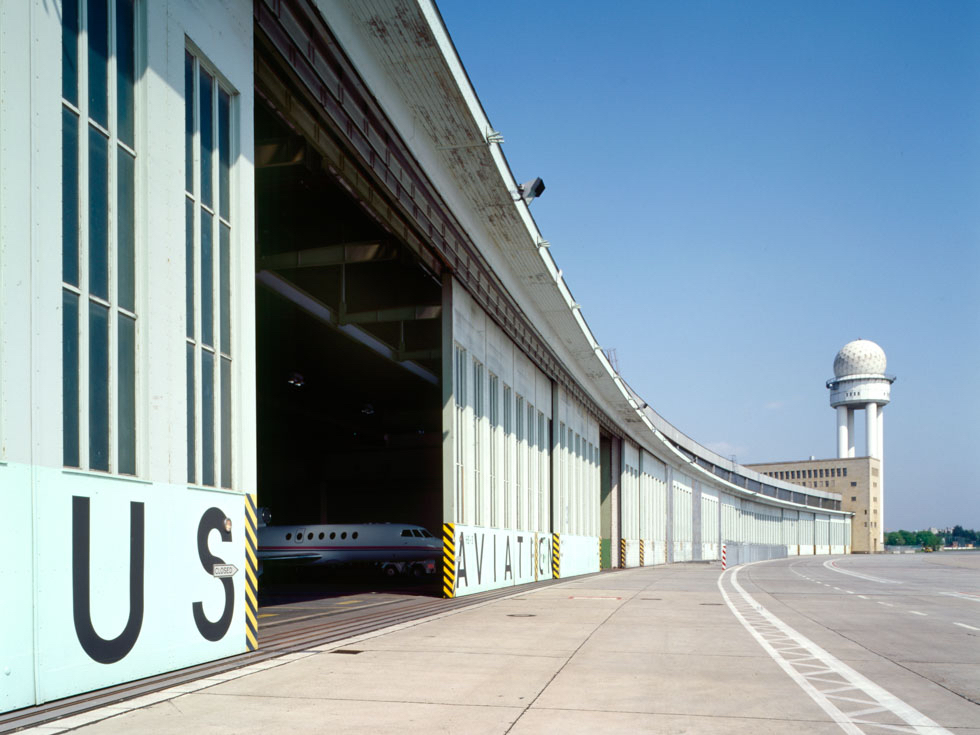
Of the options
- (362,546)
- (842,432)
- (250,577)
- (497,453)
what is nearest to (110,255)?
(250,577)

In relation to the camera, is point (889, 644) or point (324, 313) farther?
point (324, 313)

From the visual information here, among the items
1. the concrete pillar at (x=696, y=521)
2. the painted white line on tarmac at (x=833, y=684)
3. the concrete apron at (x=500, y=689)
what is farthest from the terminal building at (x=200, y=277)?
the concrete pillar at (x=696, y=521)

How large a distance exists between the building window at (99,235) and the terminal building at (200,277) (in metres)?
0.03

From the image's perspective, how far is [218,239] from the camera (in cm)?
1273

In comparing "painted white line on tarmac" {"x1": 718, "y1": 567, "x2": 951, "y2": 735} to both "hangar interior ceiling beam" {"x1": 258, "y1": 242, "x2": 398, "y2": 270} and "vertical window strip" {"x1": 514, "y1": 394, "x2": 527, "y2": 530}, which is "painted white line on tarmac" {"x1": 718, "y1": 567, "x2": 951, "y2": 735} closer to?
"hangar interior ceiling beam" {"x1": 258, "y1": 242, "x2": 398, "y2": 270}

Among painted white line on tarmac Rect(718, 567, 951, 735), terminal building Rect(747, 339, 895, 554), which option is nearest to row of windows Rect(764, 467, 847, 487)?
terminal building Rect(747, 339, 895, 554)

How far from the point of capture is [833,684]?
1028 cm

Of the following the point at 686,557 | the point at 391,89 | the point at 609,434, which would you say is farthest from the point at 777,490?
the point at 391,89

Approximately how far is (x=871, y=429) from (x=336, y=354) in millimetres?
131891

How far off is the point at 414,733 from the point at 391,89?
13.6 metres

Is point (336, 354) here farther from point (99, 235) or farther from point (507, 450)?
point (99, 235)

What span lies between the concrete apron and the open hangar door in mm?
10161

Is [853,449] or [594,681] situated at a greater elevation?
[594,681]

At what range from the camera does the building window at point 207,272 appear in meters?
11.8
